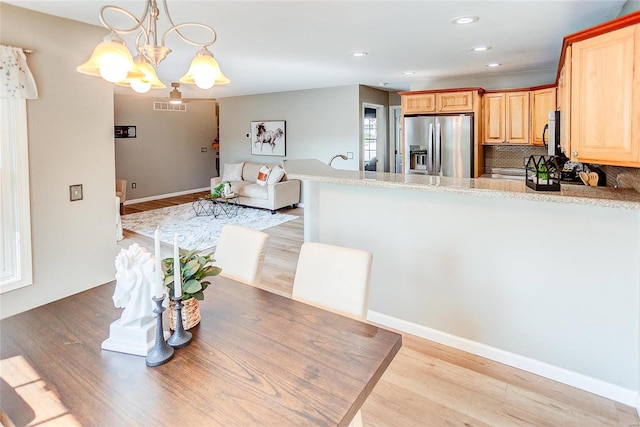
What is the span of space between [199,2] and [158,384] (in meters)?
2.58

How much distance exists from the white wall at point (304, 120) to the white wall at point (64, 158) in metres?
4.77

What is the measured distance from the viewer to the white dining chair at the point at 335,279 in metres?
1.74

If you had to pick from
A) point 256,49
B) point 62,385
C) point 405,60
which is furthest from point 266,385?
point 405,60

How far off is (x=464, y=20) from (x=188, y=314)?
122 inches

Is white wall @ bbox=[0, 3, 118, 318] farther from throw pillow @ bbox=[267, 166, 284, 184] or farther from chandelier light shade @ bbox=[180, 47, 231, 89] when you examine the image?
Answer: throw pillow @ bbox=[267, 166, 284, 184]

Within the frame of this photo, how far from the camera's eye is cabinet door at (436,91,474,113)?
18.0 ft

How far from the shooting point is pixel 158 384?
45.3 inches

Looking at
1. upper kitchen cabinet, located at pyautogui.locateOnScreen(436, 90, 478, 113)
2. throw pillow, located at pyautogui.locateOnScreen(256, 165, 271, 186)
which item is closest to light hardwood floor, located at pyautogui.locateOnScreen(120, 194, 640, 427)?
upper kitchen cabinet, located at pyautogui.locateOnScreen(436, 90, 478, 113)

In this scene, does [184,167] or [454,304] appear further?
[184,167]

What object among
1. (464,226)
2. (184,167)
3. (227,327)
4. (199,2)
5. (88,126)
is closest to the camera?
(227,327)

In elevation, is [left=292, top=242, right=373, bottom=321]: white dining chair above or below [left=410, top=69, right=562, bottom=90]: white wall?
below

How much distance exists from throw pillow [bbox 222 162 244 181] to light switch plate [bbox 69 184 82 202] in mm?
5527

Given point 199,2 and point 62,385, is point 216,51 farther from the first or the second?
point 62,385

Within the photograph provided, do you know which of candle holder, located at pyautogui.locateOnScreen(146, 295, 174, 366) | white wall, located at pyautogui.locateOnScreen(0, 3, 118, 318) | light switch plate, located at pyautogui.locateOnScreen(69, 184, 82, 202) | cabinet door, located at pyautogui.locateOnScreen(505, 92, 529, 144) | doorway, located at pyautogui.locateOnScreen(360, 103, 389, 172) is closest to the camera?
candle holder, located at pyautogui.locateOnScreen(146, 295, 174, 366)
